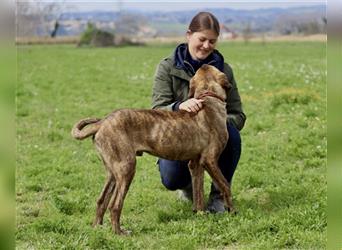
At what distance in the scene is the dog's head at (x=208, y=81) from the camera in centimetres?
509

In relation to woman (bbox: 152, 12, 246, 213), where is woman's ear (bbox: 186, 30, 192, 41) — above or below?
above

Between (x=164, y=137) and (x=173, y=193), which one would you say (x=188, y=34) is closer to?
(x=164, y=137)

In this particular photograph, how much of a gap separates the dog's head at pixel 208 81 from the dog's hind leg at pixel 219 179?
62 cm

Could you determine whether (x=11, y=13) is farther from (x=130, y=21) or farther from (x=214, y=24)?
(x=130, y=21)

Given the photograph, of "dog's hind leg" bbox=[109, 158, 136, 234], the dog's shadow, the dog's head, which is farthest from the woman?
"dog's hind leg" bbox=[109, 158, 136, 234]

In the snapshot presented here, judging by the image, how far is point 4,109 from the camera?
1.15 meters

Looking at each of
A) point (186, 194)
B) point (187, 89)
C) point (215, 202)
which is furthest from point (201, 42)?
point (186, 194)

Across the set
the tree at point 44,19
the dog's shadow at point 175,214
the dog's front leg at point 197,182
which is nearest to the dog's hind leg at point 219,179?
the dog's front leg at point 197,182

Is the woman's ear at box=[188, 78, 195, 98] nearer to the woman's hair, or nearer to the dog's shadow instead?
the woman's hair

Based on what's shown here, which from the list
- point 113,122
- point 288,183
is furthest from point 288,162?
point 113,122

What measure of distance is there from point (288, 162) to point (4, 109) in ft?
23.6

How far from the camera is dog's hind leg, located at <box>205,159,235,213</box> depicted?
520 cm

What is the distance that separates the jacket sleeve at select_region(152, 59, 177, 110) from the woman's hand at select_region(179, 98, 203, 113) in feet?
1.26

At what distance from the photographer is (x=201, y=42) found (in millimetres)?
5188
